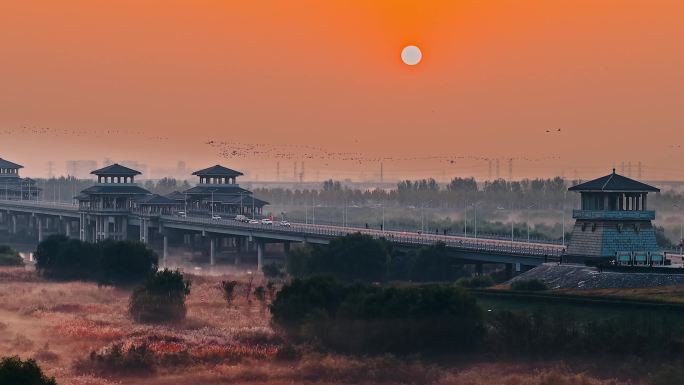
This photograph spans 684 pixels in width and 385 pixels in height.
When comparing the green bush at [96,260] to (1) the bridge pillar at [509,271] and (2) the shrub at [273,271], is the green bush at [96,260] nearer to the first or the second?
(2) the shrub at [273,271]

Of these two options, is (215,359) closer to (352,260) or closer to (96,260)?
(352,260)

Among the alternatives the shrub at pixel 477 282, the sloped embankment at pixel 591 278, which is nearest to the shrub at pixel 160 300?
the shrub at pixel 477 282

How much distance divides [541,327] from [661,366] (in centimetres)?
1222

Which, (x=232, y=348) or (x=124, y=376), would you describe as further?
(x=232, y=348)

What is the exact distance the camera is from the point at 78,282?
17038 centimetres

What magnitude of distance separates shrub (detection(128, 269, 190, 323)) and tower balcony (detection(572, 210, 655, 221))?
44793 millimetres

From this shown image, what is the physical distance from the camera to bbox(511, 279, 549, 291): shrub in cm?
12525

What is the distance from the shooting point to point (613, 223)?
447 ft

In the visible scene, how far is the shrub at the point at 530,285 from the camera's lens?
125250 millimetres

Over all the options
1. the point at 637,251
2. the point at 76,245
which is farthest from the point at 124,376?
the point at 76,245

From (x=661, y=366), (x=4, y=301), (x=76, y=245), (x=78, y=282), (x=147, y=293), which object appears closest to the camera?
(x=661, y=366)

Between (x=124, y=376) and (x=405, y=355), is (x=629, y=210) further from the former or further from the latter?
(x=124, y=376)

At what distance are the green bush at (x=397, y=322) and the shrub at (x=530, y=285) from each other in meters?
18.4

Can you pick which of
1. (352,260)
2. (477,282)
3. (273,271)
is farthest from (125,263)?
(477,282)
